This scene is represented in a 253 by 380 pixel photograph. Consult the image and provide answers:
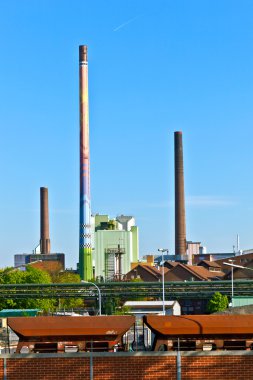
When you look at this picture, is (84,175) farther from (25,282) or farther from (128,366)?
(128,366)

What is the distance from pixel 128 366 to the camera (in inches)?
1300

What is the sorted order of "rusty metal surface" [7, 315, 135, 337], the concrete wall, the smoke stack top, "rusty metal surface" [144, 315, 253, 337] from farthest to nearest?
1. the smoke stack top
2. "rusty metal surface" [7, 315, 135, 337]
3. the concrete wall
4. "rusty metal surface" [144, 315, 253, 337]

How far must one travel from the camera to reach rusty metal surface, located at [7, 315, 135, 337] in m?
33.2

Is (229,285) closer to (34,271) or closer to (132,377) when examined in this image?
(34,271)

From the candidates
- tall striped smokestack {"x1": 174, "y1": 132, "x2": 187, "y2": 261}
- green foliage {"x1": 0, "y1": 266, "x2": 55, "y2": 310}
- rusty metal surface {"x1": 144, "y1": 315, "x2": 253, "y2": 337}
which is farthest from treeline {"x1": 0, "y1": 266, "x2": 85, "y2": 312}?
rusty metal surface {"x1": 144, "y1": 315, "x2": 253, "y2": 337}

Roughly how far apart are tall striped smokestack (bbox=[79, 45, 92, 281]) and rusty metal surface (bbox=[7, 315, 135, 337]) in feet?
359

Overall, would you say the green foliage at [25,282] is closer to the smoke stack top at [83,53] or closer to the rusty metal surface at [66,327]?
the smoke stack top at [83,53]

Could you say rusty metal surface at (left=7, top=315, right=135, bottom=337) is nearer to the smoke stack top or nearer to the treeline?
the treeline

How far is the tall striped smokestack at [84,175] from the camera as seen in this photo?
468ft

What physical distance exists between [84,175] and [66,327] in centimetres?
11026

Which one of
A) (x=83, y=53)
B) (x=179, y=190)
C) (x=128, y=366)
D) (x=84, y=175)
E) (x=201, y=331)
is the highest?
(x=83, y=53)

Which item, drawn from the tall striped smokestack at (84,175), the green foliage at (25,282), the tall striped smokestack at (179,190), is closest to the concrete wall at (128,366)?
the green foliage at (25,282)

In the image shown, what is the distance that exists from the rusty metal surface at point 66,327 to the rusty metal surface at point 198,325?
50.6 inches

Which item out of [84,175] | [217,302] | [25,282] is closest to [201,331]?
[217,302]
